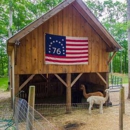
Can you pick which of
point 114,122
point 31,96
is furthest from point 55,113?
point 31,96

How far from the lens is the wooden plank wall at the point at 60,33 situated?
273 inches

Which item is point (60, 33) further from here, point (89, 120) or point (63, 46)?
point (89, 120)

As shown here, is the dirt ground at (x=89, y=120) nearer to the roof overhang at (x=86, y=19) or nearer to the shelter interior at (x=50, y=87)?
the shelter interior at (x=50, y=87)

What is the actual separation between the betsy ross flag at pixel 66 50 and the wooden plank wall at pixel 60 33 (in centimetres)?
20

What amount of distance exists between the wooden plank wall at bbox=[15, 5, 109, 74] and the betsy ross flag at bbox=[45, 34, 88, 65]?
0.66 feet

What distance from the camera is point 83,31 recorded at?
8.18 meters

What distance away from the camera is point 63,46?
762 cm

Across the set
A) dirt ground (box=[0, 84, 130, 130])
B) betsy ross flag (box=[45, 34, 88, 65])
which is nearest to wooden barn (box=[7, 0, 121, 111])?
betsy ross flag (box=[45, 34, 88, 65])

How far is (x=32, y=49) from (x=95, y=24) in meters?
3.29


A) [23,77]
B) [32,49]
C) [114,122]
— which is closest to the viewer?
[114,122]

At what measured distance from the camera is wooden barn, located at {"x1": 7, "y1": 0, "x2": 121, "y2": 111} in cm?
686

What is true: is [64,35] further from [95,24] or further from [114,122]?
[114,122]

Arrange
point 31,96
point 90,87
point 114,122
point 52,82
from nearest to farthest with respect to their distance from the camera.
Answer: point 31,96 → point 114,122 → point 90,87 → point 52,82

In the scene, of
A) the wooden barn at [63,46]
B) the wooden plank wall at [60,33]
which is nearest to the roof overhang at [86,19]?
the wooden barn at [63,46]
